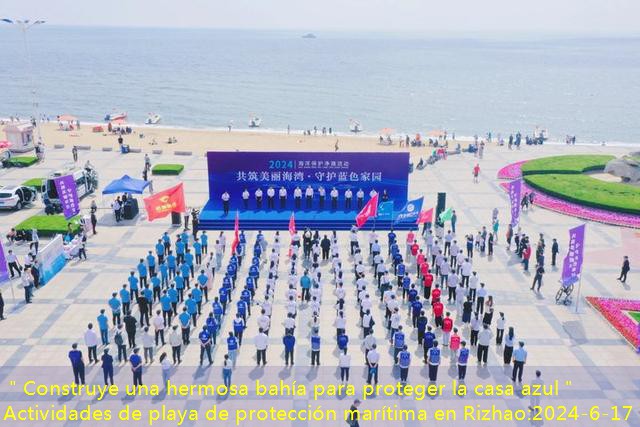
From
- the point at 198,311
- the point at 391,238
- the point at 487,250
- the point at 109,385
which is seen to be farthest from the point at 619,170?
the point at 109,385

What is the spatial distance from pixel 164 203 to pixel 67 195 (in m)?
4.39

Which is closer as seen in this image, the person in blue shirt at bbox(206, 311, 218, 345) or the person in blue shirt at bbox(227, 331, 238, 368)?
the person in blue shirt at bbox(227, 331, 238, 368)

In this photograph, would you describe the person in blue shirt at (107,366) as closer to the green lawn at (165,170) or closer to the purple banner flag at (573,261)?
the purple banner flag at (573,261)

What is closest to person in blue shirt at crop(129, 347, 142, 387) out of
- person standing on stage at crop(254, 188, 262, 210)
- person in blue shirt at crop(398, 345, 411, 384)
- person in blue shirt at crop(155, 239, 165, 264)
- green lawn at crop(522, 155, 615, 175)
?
person in blue shirt at crop(398, 345, 411, 384)

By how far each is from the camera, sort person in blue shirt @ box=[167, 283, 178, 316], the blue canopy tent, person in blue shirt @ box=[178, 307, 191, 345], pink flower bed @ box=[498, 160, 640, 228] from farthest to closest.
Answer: pink flower bed @ box=[498, 160, 640, 228] < the blue canopy tent < person in blue shirt @ box=[167, 283, 178, 316] < person in blue shirt @ box=[178, 307, 191, 345]

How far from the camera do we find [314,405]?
17375mm

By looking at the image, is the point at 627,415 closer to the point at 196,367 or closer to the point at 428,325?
the point at 428,325

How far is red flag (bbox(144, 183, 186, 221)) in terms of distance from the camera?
97.2 ft

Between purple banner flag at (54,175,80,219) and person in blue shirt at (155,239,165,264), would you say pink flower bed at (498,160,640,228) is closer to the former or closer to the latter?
person in blue shirt at (155,239,165,264)

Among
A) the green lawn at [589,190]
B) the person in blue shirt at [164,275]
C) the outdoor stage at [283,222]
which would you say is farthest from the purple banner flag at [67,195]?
the green lawn at [589,190]

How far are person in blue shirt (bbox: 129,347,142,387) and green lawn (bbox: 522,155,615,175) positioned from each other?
3304 centimetres

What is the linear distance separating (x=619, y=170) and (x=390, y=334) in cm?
2599

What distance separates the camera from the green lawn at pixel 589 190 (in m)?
35.0

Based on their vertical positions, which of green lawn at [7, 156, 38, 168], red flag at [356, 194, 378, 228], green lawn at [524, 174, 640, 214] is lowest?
green lawn at [524, 174, 640, 214]
